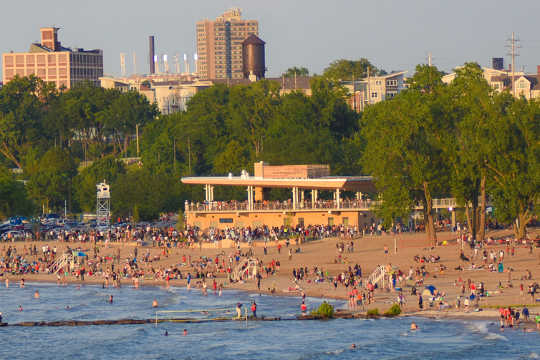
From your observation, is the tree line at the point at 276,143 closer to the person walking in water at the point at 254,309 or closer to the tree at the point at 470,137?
the tree at the point at 470,137

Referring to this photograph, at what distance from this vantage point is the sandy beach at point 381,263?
216ft

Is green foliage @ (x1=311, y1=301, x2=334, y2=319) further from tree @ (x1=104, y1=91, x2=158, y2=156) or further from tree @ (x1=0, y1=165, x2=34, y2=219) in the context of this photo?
tree @ (x1=104, y1=91, x2=158, y2=156)

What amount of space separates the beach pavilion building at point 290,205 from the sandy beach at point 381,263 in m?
Answer: 7.23

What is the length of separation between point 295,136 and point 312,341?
5694cm

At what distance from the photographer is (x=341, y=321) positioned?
64.0 metres

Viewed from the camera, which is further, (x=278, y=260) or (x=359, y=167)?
(x=359, y=167)

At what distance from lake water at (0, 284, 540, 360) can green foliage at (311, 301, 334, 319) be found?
0.58 meters

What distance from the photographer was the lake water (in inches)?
2251

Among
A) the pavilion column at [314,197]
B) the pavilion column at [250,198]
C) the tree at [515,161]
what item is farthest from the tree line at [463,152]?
the pavilion column at [250,198]

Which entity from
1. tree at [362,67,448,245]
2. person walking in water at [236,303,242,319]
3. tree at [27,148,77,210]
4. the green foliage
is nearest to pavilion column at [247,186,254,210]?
tree at [362,67,448,245]

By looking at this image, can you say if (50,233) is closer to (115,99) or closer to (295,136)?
(295,136)

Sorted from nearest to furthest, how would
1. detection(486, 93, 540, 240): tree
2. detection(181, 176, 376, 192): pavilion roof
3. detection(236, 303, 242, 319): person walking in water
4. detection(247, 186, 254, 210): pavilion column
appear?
1. detection(236, 303, 242, 319): person walking in water
2. detection(486, 93, 540, 240): tree
3. detection(181, 176, 376, 192): pavilion roof
4. detection(247, 186, 254, 210): pavilion column

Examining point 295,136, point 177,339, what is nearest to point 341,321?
point 177,339

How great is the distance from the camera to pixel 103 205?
4267 inches
